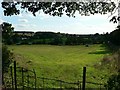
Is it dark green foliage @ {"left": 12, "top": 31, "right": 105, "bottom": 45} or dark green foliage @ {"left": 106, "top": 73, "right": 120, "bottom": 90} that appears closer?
dark green foliage @ {"left": 106, "top": 73, "right": 120, "bottom": 90}

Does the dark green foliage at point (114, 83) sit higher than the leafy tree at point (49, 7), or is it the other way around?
the leafy tree at point (49, 7)

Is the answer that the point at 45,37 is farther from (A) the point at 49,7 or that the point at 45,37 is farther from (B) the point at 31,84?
(A) the point at 49,7

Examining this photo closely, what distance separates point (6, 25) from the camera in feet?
31.3

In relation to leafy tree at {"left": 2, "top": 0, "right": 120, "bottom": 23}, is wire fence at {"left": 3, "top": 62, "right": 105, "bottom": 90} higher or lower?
lower

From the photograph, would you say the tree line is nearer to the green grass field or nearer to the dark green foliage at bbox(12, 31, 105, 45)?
the dark green foliage at bbox(12, 31, 105, 45)

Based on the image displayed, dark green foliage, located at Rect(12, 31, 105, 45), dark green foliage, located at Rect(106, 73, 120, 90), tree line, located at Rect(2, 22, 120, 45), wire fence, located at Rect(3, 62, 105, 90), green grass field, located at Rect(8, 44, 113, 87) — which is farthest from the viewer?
green grass field, located at Rect(8, 44, 113, 87)

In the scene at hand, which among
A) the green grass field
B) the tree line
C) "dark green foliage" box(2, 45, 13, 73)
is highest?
the tree line

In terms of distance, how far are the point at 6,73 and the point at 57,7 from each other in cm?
734

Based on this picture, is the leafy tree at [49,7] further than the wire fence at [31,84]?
No

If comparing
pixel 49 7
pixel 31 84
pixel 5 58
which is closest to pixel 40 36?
pixel 31 84

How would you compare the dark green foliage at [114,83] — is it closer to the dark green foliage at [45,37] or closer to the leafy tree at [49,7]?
the leafy tree at [49,7]

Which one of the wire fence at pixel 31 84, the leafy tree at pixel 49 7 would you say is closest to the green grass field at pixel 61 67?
the wire fence at pixel 31 84

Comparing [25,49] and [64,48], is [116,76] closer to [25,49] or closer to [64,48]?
[25,49]

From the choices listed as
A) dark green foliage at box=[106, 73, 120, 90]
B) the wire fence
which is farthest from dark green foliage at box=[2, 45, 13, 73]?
dark green foliage at box=[106, 73, 120, 90]
